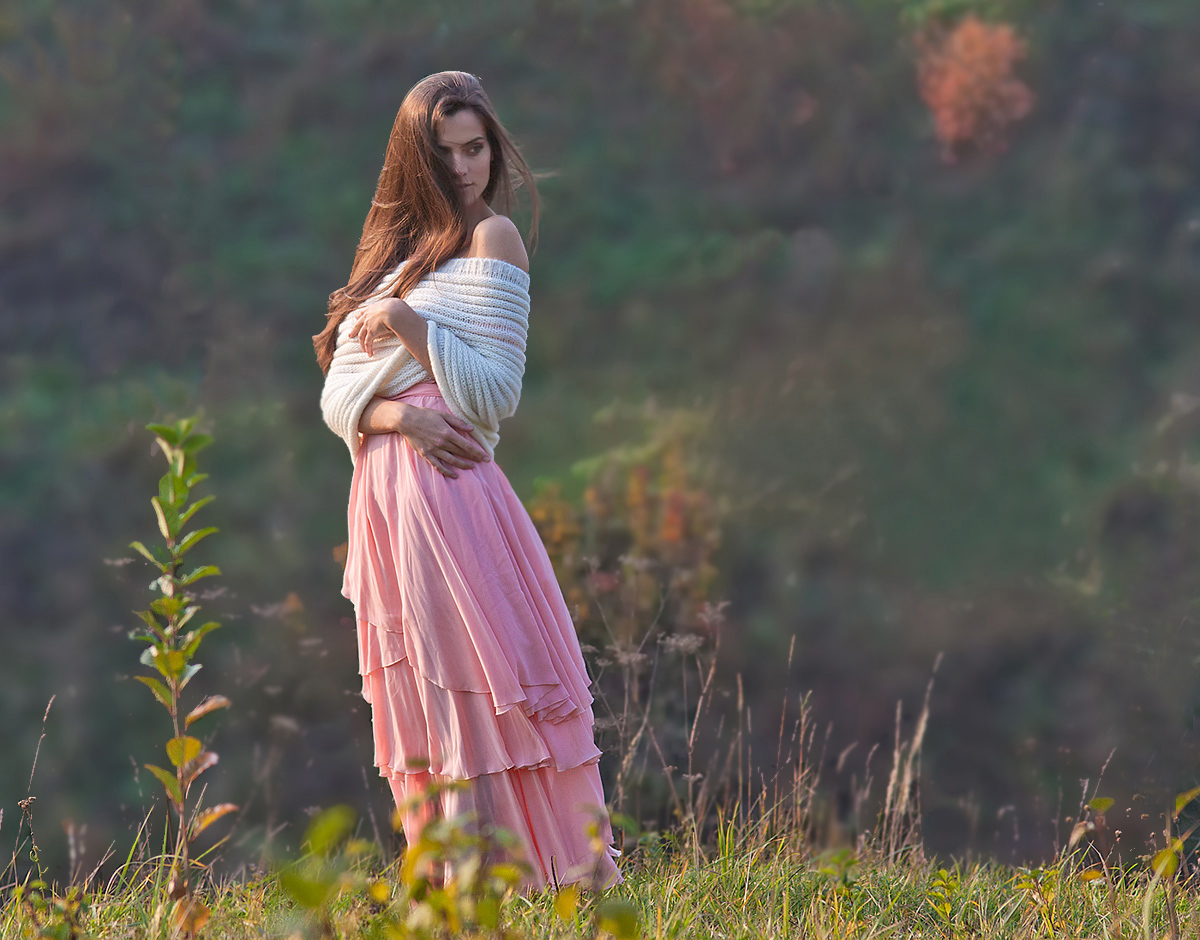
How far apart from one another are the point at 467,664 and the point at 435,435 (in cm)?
46

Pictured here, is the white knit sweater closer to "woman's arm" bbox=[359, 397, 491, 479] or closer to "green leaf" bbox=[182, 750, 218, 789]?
"woman's arm" bbox=[359, 397, 491, 479]

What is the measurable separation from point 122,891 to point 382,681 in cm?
75

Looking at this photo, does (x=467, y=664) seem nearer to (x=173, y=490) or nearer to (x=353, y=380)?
(x=353, y=380)

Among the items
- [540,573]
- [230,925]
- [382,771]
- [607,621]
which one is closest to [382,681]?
[382,771]

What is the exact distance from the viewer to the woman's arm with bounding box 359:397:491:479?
2.09 meters

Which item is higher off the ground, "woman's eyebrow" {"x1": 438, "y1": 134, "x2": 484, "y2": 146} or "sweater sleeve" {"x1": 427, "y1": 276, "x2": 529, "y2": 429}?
"woman's eyebrow" {"x1": 438, "y1": 134, "x2": 484, "y2": 146}

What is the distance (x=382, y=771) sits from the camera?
7.00 feet

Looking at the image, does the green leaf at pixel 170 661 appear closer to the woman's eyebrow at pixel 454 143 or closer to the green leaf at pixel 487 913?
the green leaf at pixel 487 913

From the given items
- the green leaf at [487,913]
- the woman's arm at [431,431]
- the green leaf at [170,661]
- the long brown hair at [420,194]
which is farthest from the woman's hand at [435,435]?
the green leaf at [487,913]

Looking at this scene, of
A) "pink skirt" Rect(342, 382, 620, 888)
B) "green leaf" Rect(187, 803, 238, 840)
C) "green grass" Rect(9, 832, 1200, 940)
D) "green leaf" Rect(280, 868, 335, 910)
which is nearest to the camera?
"green leaf" Rect(280, 868, 335, 910)

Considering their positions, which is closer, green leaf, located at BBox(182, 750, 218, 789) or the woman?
green leaf, located at BBox(182, 750, 218, 789)

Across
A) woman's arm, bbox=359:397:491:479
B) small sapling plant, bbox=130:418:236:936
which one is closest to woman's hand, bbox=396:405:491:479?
woman's arm, bbox=359:397:491:479

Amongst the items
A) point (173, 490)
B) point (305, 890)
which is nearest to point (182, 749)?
point (173, 490)

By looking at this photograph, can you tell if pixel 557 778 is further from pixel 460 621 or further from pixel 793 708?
pixel 793 708
